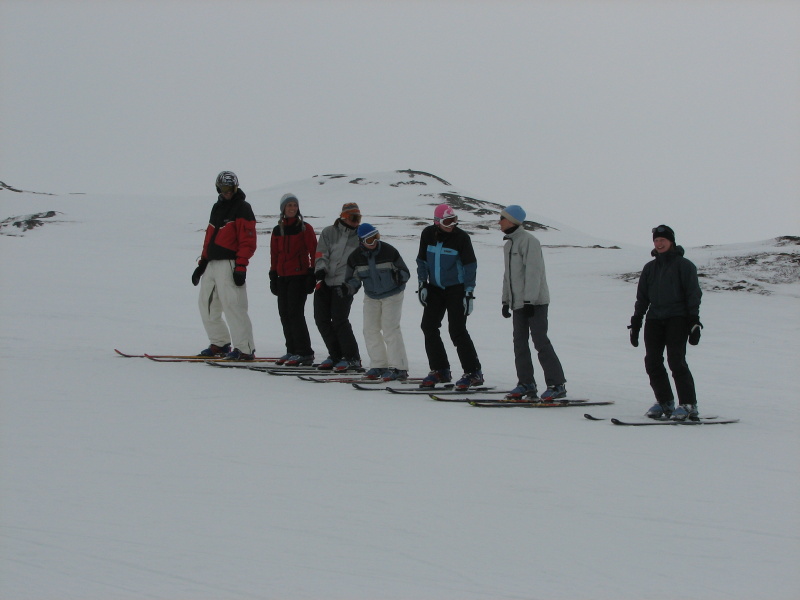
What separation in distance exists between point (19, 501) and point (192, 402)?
296 cm

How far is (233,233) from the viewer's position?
10406 mm

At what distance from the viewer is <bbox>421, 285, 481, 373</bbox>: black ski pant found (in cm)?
877

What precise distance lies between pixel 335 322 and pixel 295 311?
2.22 ft

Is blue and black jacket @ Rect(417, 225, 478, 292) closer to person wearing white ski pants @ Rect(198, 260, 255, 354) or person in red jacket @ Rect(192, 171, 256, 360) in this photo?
person in red jacket @ Rect(192, 171, 256, 360)

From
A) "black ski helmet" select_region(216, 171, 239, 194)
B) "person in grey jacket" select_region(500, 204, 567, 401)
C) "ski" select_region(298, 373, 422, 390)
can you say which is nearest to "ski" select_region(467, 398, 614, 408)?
"person in grey jacket" select_region(500, 204, 567, 401)

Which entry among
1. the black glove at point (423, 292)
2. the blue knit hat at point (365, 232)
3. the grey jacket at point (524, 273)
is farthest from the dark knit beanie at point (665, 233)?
the blue knit hat at point (365, 232)

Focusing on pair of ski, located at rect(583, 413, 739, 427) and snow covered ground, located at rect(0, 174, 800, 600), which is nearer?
snow covered ground, located at rect(0, 174, 800, 600)

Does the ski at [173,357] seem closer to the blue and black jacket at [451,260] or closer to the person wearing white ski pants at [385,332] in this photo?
the person wearing white ski pants at [385,332]

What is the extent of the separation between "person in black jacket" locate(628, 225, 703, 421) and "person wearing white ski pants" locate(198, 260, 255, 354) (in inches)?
193

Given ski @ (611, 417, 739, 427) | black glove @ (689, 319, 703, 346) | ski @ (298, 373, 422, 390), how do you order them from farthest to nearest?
ski @ (298, 373, 422, 390)
black glove @ (689, 319, 703, 346)
ski @ (611, 417, 739, 427)

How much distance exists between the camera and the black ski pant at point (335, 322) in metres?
9.84

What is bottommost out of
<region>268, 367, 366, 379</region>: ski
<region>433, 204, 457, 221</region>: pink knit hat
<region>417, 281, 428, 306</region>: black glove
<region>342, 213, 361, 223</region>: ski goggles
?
<region>268, 367, 366, 379</region>: ski

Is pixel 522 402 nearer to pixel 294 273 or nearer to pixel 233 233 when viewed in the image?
pixel 294 273

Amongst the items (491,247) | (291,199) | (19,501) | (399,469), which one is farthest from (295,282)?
(491,247)
